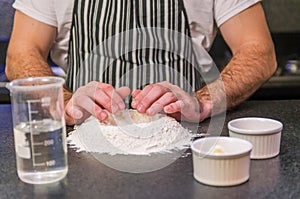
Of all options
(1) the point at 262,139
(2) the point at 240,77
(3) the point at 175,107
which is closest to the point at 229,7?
(2) the point at 240,77

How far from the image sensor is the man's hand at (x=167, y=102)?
1.20 meters

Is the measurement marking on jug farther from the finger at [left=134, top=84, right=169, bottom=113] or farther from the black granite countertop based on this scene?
the finger at [left=134, top=84, right=169, bottom=113]

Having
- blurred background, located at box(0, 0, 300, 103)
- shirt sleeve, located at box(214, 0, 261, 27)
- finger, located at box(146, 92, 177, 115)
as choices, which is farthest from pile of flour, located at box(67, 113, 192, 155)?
blurred background, located at box(0, 0, 300, 103)

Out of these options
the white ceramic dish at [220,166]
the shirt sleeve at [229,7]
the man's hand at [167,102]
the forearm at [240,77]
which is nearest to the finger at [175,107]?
the man's hand at [167,102]

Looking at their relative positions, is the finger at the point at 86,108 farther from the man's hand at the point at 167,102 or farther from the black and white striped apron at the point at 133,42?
the black and white striped apron at the point at 133,42

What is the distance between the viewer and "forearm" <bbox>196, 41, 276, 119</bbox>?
140 centimetres

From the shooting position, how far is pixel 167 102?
122 cm

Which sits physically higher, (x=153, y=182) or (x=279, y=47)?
(x=153, y=182)

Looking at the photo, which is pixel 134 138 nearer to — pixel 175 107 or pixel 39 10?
pixel 175 107

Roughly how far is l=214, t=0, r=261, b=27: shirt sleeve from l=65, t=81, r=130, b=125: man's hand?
0.52m

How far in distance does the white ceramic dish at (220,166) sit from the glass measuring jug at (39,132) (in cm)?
24

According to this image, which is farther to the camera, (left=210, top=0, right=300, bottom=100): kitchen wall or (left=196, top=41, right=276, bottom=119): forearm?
→ (left=210, top=0, right=300, bottom=100): kitchen wall

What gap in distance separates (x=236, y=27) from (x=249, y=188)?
0.79 meters

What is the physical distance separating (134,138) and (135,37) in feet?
1.83
